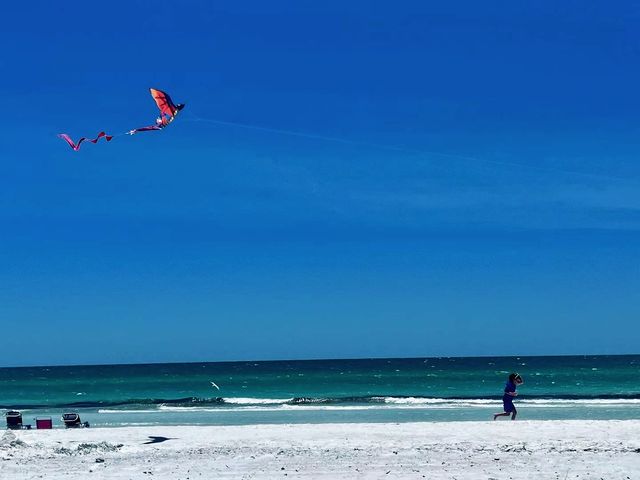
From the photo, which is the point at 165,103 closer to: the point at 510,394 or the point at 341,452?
the point at 341,452

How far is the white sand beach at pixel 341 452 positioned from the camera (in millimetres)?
11523

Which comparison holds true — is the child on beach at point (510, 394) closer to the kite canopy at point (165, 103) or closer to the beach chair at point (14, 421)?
the kite canopy at point (165, 103)

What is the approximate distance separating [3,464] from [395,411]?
16959mm

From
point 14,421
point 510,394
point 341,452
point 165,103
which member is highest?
point 165,103

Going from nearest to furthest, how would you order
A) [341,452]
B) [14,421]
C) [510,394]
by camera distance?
1. [341,452]
2. [510,394]
3. [14,421]

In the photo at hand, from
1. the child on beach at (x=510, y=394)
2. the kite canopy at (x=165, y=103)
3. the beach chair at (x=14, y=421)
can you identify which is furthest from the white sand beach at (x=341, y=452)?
the kite canopy at (x=165, y=103)

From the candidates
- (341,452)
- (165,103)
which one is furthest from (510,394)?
(165,103)

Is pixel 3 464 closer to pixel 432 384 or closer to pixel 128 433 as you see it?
pixel 128 433

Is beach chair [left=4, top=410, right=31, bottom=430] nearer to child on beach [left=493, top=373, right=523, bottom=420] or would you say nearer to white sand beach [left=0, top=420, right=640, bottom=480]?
white sand beach [left=0, top=420, right=640, bottom=480]

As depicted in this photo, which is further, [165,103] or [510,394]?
[510,394]

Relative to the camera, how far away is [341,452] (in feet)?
45.0

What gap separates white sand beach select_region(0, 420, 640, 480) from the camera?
11.5m

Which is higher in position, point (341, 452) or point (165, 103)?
point (165, 103)

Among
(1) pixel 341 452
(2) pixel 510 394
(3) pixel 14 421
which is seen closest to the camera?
(1) pixel 341 452
